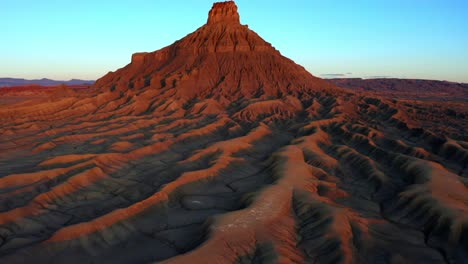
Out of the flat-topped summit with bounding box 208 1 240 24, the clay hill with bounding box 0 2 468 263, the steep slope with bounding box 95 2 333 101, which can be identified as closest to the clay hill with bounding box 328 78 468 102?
the flat-topped summit with bounding box 208 1 240 24

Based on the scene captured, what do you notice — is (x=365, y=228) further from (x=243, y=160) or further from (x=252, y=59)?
(x=252, y=59)

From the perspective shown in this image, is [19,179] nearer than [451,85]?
Yes

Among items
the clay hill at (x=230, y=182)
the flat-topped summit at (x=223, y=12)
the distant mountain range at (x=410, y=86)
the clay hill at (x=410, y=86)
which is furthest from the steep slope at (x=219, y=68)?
the distant mountain range at (x=410, y=86)

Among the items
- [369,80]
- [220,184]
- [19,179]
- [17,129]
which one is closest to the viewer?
[19,179]

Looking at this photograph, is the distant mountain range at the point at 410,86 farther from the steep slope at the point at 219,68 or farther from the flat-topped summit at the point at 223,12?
the steep slope at the point at 219,68

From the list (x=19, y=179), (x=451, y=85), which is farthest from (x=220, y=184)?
(x=451, y=85)

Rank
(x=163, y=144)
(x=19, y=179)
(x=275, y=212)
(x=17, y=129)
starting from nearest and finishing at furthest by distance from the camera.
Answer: (x=275, y=212) → (x=19, y=179) → (x=163, y=144) → (x=17, y=129)
